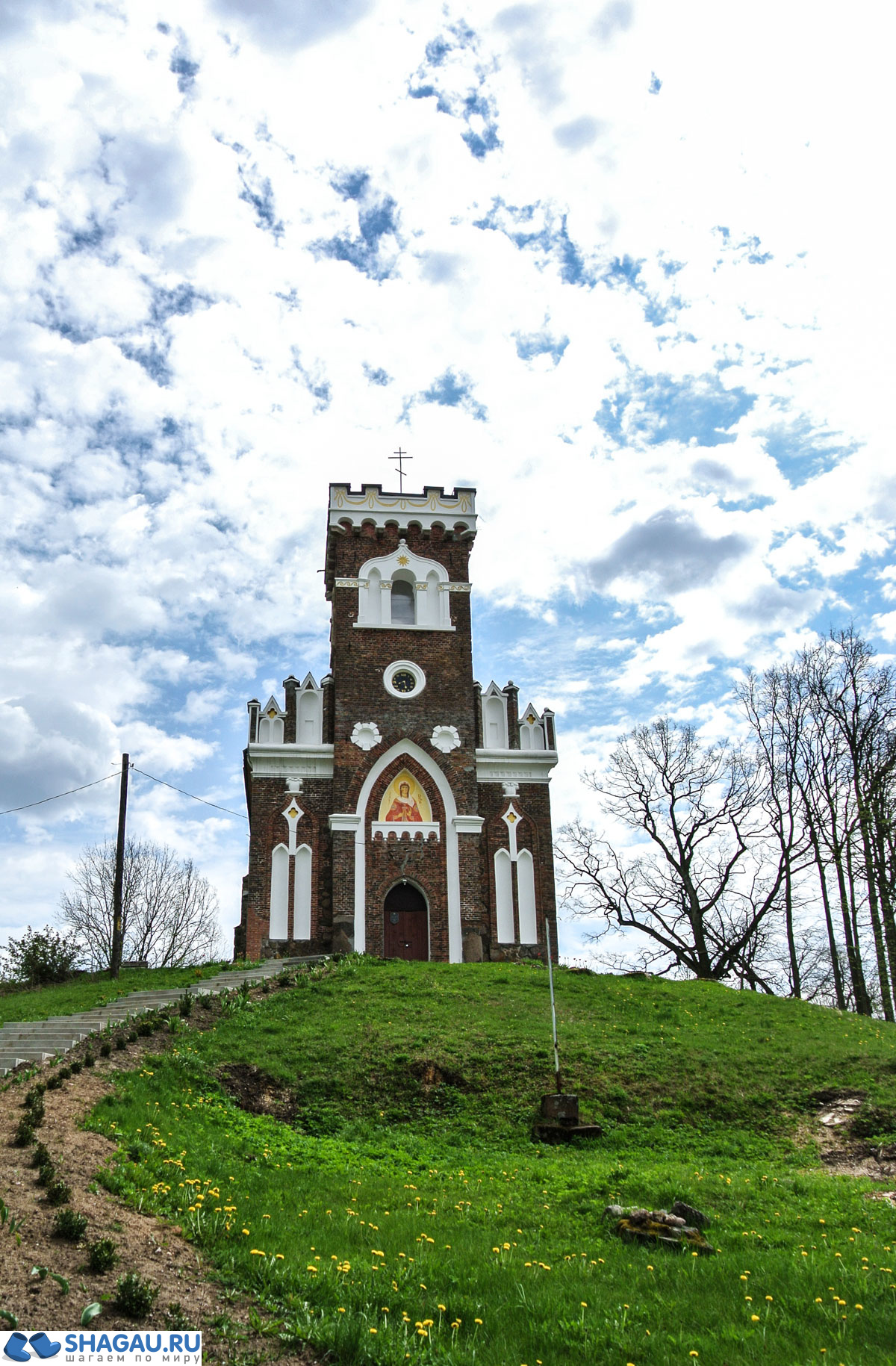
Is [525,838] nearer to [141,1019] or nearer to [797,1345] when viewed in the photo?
[141,1019]

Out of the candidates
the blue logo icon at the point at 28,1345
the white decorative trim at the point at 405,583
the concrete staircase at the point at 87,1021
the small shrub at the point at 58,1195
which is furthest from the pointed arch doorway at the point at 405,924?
the blue logo icon at the point at 28,1345

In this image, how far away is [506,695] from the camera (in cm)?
3019

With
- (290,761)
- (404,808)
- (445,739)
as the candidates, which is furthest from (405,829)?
(290,761)

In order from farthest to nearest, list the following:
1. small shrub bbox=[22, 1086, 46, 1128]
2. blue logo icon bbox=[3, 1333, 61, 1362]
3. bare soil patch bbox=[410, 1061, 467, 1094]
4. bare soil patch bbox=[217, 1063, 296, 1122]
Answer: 1. bare soil patch bbox=[410, 1061, 467, 1094]
2. bare soil patch bbox=[217, 1063, 296, 1122]
3. small shrub bbox=[22, 1086, 46, 1128]
4. blue logo icon bbox=[3, 1333, 61, 1362]

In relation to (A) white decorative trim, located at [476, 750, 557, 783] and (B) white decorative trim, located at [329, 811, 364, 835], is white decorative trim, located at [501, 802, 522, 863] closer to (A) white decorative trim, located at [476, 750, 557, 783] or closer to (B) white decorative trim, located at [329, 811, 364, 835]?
(A) white decorative trim, located at [476, 750, 557, 783]

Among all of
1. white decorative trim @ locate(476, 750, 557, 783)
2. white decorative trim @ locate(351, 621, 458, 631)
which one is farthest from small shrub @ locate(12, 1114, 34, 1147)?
white decorative trim @ locate(351, 621, 458, 631)

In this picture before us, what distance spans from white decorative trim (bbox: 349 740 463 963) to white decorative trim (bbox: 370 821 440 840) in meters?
0.34

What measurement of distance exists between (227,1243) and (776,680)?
28.4 m

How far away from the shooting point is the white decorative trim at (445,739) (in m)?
28.3

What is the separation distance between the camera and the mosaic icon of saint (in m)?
27.8

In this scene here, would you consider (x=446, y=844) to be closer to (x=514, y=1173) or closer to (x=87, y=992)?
(x=87, y=992)

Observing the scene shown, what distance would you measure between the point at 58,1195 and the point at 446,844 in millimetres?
20287

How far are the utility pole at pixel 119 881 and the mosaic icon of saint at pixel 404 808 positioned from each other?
7048 mm

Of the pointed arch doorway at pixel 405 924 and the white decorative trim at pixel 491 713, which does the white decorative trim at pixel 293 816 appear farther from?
the white decorative trim at pixel 491 713
